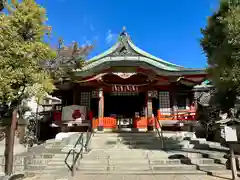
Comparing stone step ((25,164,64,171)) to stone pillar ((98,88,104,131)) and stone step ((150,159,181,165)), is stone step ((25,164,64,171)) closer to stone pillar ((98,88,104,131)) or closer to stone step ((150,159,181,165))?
stone step ((150,159,181,165))

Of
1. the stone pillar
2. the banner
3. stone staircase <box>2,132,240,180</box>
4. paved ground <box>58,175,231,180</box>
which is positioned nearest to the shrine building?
the stone pillar

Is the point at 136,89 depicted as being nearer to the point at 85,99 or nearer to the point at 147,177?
the point at 85,99

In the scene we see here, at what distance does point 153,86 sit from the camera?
1502 centimetres

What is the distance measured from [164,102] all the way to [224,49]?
870cm

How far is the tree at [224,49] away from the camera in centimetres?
725

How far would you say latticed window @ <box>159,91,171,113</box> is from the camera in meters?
16.0

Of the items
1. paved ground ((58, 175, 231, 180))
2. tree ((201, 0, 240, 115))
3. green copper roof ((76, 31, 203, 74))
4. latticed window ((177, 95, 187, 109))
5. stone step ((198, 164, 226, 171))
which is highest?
green copper roof ((76, 31, 203, 74))

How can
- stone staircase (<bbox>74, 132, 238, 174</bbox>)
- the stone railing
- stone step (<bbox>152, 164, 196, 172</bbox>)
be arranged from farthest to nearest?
the stone railing < stone step (<bbox>152, 164, 196, 172</bbox>) < stone staircase (<bbox>74, 132, 238, 174</bbox>)

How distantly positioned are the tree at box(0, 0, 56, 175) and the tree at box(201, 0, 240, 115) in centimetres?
626

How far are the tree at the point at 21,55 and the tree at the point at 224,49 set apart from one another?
6259 mm

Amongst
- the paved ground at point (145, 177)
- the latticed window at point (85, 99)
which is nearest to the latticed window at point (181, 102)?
the latticed window at point (85, 99)

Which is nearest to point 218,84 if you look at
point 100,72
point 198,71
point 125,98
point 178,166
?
point 178,166

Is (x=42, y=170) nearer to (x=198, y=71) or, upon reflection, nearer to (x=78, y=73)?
(x=78, y=73)

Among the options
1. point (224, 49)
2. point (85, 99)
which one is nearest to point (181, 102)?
point (85, 99)
